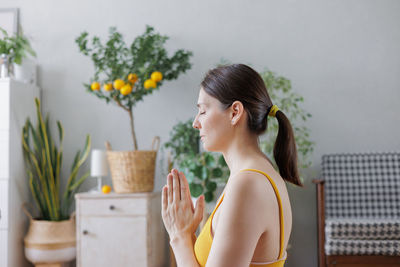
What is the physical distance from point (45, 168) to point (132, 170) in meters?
0.77

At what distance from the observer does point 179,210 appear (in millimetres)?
998

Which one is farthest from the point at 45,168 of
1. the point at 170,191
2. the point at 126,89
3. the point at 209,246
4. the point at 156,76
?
the point at 209,246

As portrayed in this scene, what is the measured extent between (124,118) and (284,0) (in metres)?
1.66

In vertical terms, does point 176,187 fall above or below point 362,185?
above

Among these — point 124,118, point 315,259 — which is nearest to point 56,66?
point 124,118

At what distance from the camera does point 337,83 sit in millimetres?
3404

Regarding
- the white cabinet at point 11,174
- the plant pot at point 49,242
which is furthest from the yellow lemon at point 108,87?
the plant pot at point 49,242

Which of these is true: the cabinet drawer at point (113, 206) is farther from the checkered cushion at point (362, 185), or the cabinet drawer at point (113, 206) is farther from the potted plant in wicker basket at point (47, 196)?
the checkered cushion at point (362, 185)

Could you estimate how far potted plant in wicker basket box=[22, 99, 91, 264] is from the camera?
302 cm

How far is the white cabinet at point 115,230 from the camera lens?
2.89m

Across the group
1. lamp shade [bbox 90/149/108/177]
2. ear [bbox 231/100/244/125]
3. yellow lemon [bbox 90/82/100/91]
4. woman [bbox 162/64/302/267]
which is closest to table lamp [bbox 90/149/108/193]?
lamp shade [bbox 90/149/108/177]

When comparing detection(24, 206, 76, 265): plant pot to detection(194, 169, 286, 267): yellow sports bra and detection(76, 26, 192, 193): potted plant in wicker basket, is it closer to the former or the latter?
detection(76, 26, 192, 193): potted plant in wicker basket

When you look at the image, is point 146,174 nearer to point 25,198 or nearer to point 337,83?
point 25,198

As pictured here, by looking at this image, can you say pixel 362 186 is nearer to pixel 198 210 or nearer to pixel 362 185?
pixel 362 185
